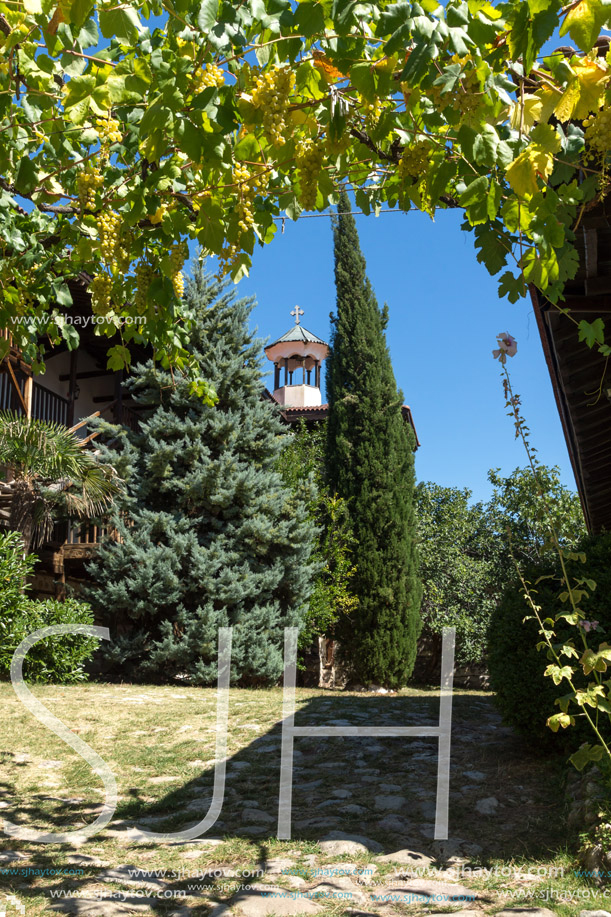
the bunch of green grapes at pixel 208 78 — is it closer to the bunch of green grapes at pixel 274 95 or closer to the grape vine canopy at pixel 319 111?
the grape vine canopy at pixel 319 111

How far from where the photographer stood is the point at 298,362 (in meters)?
20.4

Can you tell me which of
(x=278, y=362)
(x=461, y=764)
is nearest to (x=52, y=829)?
(x=461, y=764)

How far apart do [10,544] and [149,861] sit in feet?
19.1

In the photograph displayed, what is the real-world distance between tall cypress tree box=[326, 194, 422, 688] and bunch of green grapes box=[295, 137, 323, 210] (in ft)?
35.5

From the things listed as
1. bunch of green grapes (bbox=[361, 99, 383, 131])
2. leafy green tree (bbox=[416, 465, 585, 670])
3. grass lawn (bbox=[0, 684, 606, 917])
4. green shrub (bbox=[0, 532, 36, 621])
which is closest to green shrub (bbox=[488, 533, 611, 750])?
grass lawn (bbox=[0, 684, 606, 917])

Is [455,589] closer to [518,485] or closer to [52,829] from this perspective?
[518,485]

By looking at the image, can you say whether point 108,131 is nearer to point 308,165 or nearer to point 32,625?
point 308,165

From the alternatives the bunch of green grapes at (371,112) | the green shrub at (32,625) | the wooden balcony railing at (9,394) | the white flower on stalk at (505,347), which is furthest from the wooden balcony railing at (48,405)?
the bunch of green grapes at (371,112)

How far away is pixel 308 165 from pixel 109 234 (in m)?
1.15

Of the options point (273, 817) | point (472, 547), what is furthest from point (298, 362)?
point (273, 817)

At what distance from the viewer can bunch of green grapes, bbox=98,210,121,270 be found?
3.12 metres

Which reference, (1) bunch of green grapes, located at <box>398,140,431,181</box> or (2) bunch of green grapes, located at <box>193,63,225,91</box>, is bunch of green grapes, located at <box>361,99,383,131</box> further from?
(2) bunch of green grapes, located at <box>193,63,225,91</box>

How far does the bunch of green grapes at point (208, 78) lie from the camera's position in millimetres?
2129

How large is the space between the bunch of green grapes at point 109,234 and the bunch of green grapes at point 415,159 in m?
1.37
